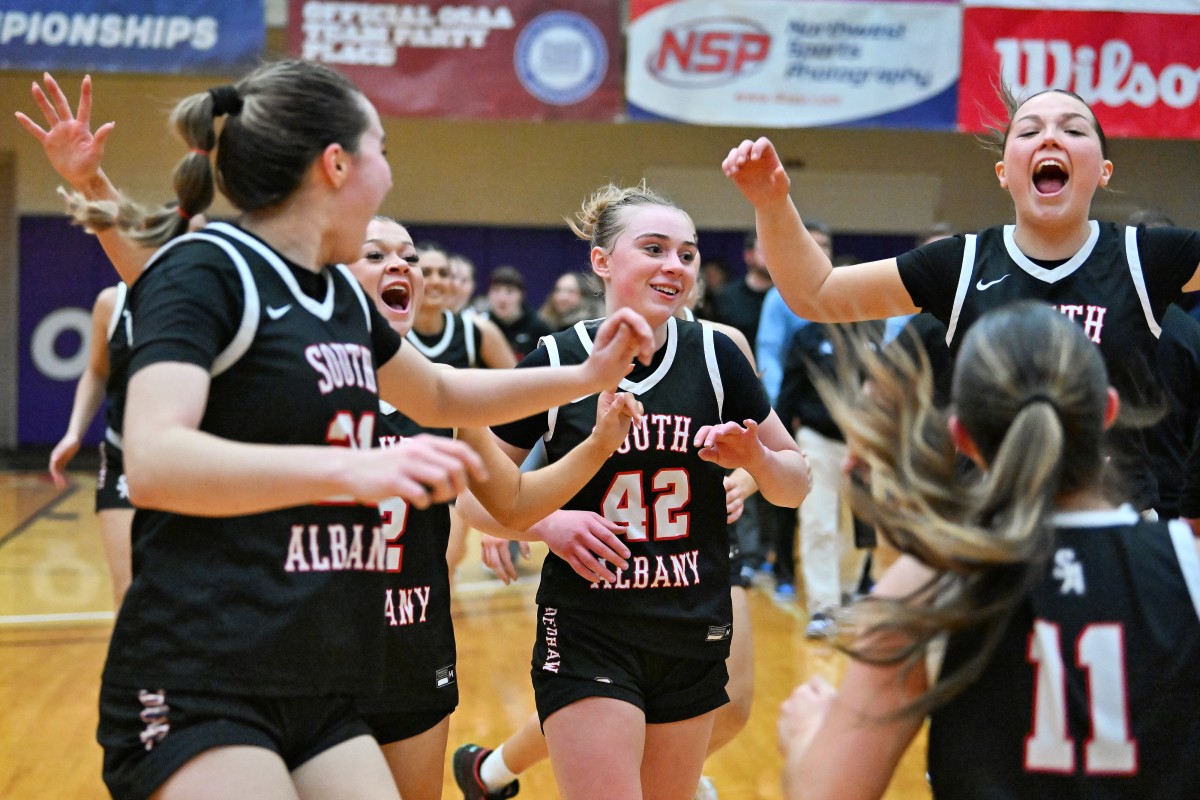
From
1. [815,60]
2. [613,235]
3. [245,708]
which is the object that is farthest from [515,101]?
[245,708]

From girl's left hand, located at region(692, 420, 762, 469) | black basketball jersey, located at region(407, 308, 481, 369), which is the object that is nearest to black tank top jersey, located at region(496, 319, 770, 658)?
girl's left hand, located at region(692, 420, 762, 469)

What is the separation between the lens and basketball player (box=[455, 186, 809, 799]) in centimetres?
310

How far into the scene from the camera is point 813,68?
11.5 meters

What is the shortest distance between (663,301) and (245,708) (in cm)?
171

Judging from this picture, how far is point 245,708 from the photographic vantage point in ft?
6.65

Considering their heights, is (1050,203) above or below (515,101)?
below

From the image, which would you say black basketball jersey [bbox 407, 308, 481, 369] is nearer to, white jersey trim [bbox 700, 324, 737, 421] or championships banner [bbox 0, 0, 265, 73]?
white jersey trim [bbox 700, 324, 737, 421]

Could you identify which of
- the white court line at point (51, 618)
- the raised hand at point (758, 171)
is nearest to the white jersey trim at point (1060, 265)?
the raised hand at point (758, 171)

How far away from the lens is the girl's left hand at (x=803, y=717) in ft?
6.45

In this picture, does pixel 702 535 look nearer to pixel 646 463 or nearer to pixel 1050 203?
pixel 646 463

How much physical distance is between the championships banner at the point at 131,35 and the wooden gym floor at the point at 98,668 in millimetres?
4009

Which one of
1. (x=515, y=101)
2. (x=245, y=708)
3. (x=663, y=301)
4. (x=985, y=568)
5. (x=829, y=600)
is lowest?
(x=829, y=600)

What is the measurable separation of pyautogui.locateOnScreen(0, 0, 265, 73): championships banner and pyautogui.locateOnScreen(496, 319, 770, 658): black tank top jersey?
8.64 meters

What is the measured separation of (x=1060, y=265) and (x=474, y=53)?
29.2 ft
